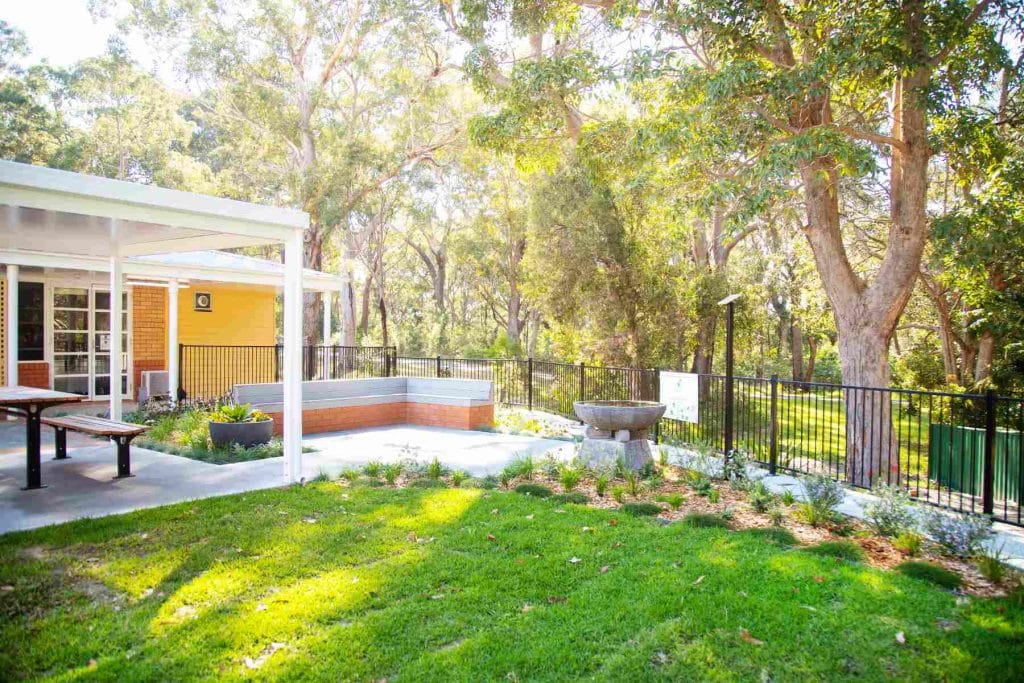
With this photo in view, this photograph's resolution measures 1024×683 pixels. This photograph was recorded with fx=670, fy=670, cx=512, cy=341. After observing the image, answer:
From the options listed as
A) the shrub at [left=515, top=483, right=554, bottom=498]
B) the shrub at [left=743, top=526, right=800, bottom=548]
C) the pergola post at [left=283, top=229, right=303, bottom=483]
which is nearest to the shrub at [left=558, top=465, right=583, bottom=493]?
the shrub at [left=515, top=483, right=554, bottom=498]

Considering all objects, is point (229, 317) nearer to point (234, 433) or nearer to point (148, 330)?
point (148, 330)

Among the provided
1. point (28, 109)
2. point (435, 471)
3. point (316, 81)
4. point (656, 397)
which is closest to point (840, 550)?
point (435, 471)

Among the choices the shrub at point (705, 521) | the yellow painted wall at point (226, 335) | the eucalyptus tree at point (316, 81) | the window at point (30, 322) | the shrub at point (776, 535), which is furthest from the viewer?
the eucalyptus tree at point (316, 81)

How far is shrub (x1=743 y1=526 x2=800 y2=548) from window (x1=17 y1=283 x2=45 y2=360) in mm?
13961

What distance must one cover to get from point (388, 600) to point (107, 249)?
7.88m

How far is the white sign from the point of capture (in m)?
8.73

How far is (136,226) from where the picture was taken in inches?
300

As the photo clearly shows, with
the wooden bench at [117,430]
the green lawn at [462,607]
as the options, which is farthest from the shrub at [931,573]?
the wooden bench at [117,430]

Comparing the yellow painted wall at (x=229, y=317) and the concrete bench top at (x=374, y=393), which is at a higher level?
the yellow painted wall at (x=229, y=317)

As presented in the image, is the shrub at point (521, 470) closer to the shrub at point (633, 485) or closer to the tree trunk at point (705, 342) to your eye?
the shrub at point (633, 485)

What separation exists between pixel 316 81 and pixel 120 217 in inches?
663

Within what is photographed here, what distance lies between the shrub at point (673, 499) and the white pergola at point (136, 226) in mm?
3886

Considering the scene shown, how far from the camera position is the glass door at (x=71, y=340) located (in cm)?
1380

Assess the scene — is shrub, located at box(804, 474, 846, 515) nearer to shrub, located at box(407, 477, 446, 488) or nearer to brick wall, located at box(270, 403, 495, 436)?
shrub, located at box(407, 477, 446, 488)
